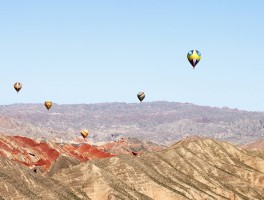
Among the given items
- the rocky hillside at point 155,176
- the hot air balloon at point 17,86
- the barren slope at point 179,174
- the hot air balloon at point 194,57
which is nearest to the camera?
the rocky hillside at point 155,176

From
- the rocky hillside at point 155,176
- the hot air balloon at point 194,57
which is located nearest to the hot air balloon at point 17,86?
the rocky hillside at point 155,176

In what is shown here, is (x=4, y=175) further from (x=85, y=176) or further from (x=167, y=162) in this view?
(x=167, y=162)

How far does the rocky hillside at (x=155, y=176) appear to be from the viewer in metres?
98.4

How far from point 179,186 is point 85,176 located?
22726mm

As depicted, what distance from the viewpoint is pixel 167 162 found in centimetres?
14312

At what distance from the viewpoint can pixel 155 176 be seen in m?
125

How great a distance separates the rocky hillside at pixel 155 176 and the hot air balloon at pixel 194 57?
27.0 metres

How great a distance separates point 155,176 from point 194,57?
94.8 feet

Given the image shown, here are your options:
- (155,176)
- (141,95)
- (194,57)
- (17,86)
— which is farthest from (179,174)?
(17,86)

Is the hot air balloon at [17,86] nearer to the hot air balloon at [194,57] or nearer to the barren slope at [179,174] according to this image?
the barren slope at [179,174]

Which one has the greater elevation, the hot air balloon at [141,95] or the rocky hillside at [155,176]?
the hot air balloon at [141,95]

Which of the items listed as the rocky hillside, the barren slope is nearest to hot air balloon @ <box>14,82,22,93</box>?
the rocky hillside

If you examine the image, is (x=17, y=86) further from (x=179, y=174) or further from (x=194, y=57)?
(x=194, y=57)

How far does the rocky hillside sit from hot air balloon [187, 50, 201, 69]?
27.0m
